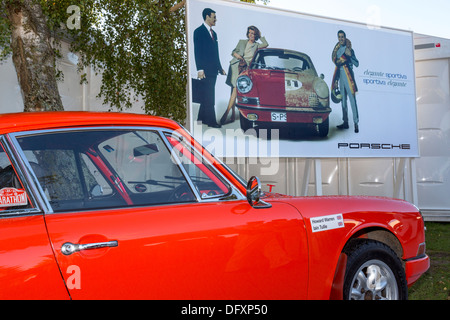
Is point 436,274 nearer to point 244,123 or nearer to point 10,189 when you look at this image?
point 244,123

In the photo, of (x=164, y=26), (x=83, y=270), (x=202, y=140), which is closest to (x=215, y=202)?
(x=83, y=270)

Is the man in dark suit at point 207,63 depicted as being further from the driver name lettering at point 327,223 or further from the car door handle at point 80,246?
the car door handle at point 80,246

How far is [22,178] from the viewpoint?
200cm

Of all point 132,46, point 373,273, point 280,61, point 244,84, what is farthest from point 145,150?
point 132,46

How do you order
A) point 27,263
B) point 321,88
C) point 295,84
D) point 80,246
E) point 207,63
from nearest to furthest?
point 27,263, point 80,246, point 207,63, point 295,84, point 321,88

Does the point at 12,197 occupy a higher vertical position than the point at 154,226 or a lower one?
higher

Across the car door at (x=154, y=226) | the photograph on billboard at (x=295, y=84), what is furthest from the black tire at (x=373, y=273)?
the photograph on billboard at (x=295, y=84)

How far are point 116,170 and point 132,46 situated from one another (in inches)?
295

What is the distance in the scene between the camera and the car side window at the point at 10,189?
1.95m

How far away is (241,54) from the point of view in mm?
6973

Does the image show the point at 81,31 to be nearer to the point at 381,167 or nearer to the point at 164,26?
the point at 164,26

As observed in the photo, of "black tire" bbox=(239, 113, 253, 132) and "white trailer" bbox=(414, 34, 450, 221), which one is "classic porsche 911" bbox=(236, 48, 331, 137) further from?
"white trailer" bbox=(414, 34, 450, 221)

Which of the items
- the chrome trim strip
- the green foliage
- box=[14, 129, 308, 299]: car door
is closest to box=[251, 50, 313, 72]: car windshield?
the green foliage
